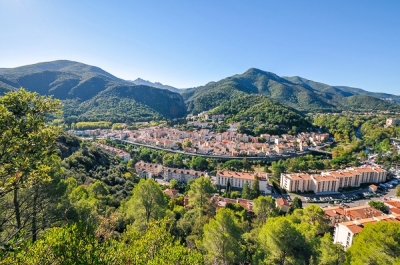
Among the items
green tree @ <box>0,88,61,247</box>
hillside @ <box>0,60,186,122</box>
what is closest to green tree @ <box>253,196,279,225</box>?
green tree @ <box>0,88,61,247</box>

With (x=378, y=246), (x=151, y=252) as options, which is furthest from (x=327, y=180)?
Result: (x=151, y=252)

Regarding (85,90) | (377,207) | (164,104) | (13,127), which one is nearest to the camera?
(13,127)

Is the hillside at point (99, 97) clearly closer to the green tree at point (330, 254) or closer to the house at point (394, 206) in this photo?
the house at point (394, 206)

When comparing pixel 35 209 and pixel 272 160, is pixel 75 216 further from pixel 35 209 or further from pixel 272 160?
pixel 272 160

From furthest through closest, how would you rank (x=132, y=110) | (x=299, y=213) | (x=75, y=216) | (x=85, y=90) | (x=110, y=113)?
(x=85, y=90) < (x=132, y=110) < (x=110, y=113) < (x=299, y=213) < (x=75, y=216)

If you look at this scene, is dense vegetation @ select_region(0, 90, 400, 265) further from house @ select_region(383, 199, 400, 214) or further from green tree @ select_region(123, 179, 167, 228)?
house @ select_region(383, 199, 400, 214)

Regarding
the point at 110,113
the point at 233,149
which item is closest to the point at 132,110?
the point at 110,113
